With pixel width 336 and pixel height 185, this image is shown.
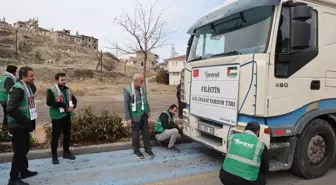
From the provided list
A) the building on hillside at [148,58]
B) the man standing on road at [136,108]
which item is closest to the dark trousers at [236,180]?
the man standing on road at [136,108]

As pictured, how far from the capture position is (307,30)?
4.14m

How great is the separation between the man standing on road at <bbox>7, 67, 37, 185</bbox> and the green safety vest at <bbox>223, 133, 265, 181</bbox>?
311 cm

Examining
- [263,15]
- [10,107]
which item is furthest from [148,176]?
[263,15]

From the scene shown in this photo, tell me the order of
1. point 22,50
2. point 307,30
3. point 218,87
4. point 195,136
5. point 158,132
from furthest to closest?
1. point 22,50
2. point 158,132
3. point 195,136
4. point 218,87
5. point 307,30

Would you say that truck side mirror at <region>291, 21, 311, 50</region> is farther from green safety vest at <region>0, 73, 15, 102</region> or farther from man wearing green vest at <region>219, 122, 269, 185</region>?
green safety vest at <region>0, 73, 15, 102</region>

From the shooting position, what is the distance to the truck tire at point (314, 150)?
4612 millimetres

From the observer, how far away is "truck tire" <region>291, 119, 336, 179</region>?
15.1 ft

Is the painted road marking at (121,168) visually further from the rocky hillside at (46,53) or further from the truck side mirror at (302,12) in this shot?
the rocky hillside at (46,53)

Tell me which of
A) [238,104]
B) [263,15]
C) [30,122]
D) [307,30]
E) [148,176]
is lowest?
[148,176]

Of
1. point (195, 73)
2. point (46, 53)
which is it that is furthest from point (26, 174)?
point (46, 53)

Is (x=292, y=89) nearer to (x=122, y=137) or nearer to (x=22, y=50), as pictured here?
(x=122, y=137)

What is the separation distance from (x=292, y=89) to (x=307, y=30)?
→ 2.96 feet

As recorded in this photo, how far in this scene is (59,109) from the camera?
17.6 feet

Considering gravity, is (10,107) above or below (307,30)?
below
